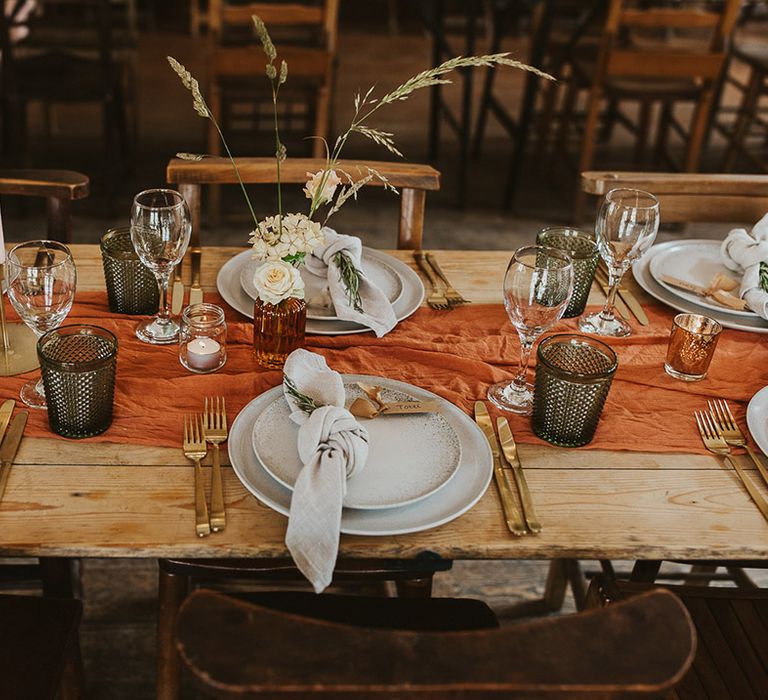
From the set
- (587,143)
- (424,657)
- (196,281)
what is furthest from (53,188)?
(587,143)

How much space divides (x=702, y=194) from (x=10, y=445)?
132 cm

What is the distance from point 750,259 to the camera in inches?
58.5

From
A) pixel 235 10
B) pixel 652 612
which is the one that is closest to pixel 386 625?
pixel 652 612

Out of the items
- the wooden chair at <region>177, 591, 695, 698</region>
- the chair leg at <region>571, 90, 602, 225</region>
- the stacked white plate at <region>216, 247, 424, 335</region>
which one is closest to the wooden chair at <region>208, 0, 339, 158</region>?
the chair leg at <region>571, 90, 602, 225</region>

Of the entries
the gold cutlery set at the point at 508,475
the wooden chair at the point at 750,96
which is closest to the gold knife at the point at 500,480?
the gold cutlery set at the point at 508,475

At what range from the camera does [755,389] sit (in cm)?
128

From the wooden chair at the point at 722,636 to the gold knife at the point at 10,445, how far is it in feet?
2.46

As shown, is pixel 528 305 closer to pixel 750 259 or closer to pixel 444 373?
pixel 444 373

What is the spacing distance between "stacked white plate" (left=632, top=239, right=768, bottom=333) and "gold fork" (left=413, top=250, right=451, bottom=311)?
0.34 metres

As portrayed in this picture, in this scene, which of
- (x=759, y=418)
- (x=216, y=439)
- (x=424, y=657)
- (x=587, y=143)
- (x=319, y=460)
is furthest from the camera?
(x=587, y=143)

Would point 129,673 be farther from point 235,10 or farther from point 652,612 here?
point 235,10

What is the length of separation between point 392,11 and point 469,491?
5.63m

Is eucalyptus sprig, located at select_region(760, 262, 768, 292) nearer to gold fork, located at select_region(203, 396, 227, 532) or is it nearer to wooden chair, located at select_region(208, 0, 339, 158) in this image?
gold fork, located at select_region(203, 396, 227, 532)

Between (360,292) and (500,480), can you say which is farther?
(360,292)
